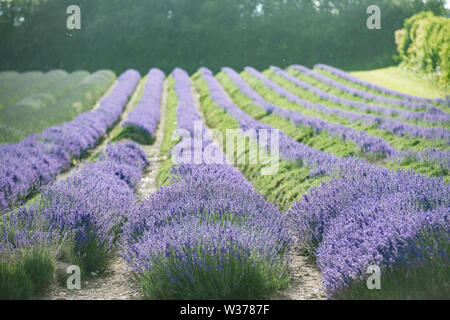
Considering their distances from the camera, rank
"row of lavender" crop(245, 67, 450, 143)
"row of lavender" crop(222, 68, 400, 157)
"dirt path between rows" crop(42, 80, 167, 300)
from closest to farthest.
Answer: "dirt path between rows" crop(42, 80, 167, 300), "row of lavender" crop(222, 68, 400, 157), "row of lavender" crop(245, 67, 450, 143)

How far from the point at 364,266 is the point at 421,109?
9.55 metres

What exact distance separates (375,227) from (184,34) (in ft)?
113

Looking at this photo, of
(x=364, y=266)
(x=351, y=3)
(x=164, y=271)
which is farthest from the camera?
(x=351, y=3)

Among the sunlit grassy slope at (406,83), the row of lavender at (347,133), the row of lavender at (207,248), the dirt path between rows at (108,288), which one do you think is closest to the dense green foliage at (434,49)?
the sunlit grassy slope at (406,83)

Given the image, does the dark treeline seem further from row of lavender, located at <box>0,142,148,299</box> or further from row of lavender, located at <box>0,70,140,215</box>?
row of lavender, located at <box>0,142,148,299</box>

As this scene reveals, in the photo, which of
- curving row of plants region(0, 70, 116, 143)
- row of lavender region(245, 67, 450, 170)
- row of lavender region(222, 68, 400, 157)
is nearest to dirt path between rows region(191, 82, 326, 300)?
A: row of lavender region(245, 67, 450, 170)

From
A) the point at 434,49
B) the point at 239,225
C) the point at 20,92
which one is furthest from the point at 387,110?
the point at 20,92

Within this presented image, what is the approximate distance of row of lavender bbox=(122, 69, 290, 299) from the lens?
120 inches

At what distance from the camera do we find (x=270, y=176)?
6.43 m

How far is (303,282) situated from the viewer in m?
3.57

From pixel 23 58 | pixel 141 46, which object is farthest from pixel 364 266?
pixel 23 58

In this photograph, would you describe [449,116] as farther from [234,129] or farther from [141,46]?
[141,46]

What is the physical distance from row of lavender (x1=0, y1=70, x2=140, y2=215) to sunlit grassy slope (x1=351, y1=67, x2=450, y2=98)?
35.1ft

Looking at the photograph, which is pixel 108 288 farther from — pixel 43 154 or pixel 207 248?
pixel 43 154
